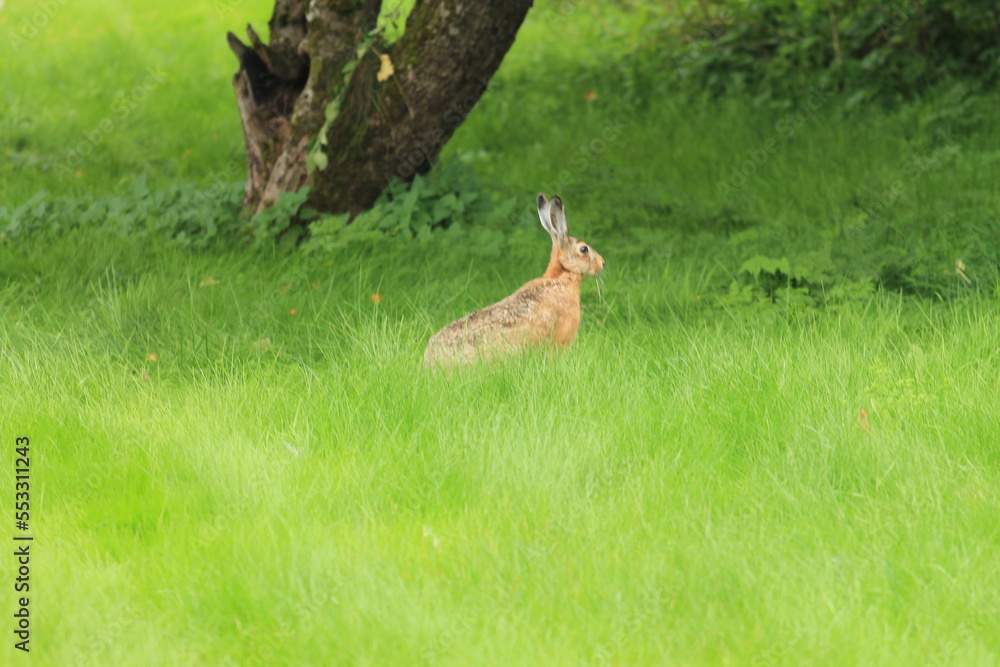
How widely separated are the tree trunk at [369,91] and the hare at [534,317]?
251 centimetres

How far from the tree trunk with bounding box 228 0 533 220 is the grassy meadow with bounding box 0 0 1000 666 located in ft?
2.42

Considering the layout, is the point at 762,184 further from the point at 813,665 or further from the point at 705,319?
the point at 813,665

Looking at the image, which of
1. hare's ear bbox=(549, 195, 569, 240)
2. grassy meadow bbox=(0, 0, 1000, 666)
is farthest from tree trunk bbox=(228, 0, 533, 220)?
hare's ear bbox=(549, 195, 569, 240)

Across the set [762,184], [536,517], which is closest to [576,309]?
[536,517]

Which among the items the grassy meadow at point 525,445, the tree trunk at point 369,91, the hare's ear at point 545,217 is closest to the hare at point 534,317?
the hare's ear at point 545,217

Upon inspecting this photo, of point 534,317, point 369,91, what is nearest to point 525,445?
point 534,317

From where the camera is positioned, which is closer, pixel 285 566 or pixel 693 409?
pixel 285 566

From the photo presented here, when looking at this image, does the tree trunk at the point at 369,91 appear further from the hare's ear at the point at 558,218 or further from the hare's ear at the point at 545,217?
the hare's ear at the point at 558,218

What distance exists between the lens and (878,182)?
8992 millimetres

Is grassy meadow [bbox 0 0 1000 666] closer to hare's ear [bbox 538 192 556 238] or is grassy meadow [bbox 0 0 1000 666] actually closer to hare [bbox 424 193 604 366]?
hare [bbox 424 193 604 366]

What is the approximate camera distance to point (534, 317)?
5.36m

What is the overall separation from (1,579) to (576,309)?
3.06m

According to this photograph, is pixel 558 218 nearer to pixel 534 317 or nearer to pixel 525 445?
pixel 534 317

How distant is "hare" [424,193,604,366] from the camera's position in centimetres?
508
